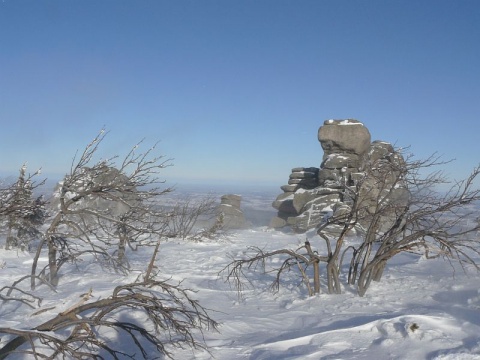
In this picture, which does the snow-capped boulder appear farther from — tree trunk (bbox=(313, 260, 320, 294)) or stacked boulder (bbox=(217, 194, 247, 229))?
tree trunk (bbox=(313, 260, 320, 294))

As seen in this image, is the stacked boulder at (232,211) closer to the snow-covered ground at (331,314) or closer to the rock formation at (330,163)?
the rock formation at (330,163)

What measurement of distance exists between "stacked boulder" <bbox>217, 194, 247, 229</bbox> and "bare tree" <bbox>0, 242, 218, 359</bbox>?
25296 millimetres

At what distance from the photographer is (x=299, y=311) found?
9000 mm

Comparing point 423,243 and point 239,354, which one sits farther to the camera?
point 423,243

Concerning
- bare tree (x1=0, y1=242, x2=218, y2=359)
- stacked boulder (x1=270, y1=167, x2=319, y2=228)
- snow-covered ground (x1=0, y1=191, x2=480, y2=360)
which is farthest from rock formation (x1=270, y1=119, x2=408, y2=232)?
bare tree (x1=0, y1=242, x2=218, y2=359)

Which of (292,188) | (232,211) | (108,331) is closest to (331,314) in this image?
(108,331)

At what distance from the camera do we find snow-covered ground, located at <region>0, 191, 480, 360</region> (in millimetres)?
6418

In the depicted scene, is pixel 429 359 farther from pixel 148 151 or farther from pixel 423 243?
pixel 148 151

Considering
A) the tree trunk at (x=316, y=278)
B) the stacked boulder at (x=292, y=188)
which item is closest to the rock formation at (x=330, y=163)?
the stacked boulder at (x=292, y=188)

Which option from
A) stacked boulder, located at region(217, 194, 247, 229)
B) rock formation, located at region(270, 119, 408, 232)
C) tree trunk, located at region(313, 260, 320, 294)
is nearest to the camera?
tree trunk, located at region(313, 260, 320, 294)

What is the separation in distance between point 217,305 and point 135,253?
9215mm

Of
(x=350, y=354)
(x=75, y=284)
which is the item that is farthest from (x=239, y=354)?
(x=75, y=284)

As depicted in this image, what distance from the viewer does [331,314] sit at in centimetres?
846

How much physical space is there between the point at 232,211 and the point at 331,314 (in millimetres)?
26688
